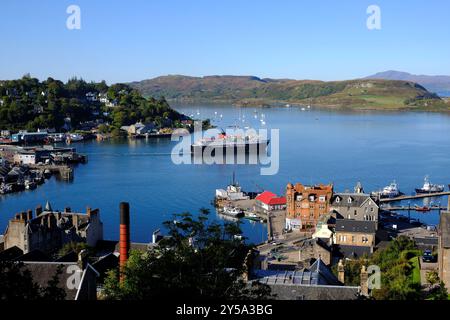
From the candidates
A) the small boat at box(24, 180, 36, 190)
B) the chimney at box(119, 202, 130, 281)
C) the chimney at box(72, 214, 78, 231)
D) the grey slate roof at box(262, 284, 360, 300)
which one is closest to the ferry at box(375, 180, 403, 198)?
the chimney at box(72, 214, 78, 231)

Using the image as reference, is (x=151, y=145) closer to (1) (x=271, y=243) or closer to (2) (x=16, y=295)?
(1) (x=271, y=243)

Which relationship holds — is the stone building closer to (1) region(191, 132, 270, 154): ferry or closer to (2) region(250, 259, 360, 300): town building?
(2) region(250, 259, 360, 300): town building

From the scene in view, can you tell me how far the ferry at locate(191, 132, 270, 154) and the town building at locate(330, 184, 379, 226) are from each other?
864 inches

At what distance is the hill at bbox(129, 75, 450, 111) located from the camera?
107000 millimetres

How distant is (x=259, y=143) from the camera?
138 feet

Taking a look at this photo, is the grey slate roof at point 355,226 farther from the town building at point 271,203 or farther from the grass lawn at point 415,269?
the town building at point 271,203

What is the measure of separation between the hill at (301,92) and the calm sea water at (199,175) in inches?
2300

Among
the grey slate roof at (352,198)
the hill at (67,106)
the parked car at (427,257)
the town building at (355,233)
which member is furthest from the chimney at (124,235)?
the hill at (67,106)

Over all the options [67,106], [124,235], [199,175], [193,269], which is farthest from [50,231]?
[67,106]

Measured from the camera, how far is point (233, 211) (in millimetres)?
21078

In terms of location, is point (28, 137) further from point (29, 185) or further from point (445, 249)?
point (445, 249)

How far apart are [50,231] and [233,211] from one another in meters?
8.34
